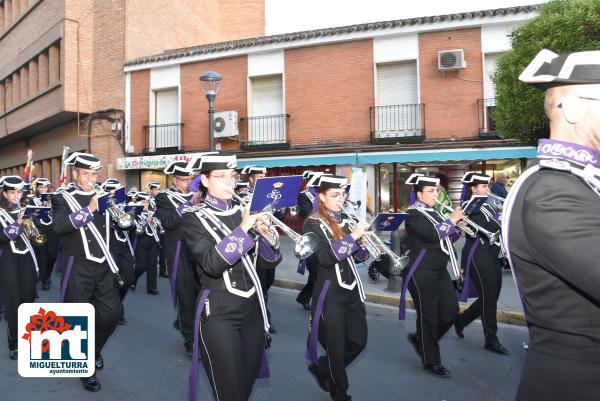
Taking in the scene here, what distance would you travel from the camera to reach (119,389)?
464cm

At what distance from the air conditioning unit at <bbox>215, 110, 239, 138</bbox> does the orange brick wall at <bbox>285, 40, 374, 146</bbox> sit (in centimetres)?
199

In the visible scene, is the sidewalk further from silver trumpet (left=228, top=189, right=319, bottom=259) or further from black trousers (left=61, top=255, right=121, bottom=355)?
black trousers (left=61, top=255, right=121, bottom=355)

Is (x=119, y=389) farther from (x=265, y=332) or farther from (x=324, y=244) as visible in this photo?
(x=324, y=244)

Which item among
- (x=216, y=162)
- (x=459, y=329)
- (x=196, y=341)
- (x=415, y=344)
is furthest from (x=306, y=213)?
(x=196, y=341)

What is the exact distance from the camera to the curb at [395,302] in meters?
7.12

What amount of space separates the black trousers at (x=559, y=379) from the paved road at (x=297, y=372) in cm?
291

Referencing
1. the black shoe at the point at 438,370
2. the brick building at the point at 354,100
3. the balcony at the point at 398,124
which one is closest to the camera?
the black shoe at the point at 438,370

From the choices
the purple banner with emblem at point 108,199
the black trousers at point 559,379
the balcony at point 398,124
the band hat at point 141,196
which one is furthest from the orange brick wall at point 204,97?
the black trousers at point 559,379

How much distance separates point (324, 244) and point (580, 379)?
2.79 meters

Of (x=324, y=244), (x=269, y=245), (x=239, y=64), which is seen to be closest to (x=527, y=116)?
(x=324, y=244)

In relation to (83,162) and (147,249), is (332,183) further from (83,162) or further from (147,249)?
(147,249)

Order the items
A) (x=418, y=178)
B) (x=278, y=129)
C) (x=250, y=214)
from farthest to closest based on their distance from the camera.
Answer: (x=278, y=129)
(x=418, y=178)
(x=250, y=214)

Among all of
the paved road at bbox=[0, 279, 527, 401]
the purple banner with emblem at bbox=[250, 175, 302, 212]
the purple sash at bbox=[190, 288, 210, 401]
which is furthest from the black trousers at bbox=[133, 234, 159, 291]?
the purple banner with emblem at bbox=[250, 175, 302, 212]

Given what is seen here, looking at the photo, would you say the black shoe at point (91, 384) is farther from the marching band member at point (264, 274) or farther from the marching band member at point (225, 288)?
the marching band member at point (264, 274)
